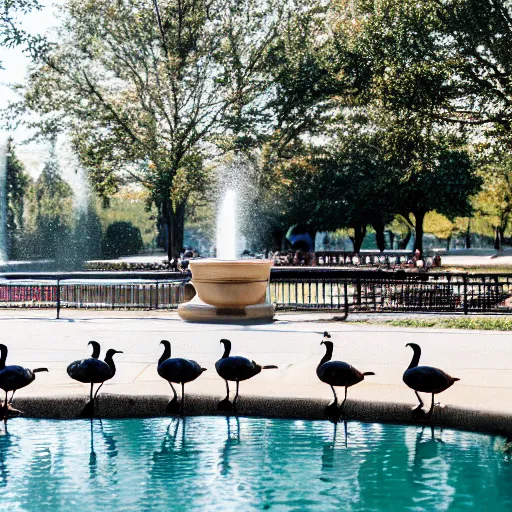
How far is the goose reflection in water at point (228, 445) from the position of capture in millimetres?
8235

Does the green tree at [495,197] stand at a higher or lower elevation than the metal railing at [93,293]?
higher

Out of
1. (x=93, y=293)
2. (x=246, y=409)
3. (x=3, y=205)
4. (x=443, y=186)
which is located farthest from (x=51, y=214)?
(x=246, y=409)

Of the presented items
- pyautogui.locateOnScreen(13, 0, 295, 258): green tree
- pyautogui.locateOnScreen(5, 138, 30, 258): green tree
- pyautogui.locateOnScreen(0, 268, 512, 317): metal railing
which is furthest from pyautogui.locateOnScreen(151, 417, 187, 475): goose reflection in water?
pyautogui.locateOnScreen(5, 138, 30, 258): green tree

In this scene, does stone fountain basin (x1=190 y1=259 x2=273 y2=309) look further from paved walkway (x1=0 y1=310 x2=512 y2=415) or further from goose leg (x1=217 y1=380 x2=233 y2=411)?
goose leg (x1=217 y1=380 x2=233 y2=411)

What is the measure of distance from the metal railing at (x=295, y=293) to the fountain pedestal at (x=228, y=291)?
7.44 feet

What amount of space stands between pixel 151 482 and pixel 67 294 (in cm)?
1907

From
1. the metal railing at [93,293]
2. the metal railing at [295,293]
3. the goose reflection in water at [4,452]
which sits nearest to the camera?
the goose reflection in water at [4,452]

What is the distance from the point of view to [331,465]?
828 cm

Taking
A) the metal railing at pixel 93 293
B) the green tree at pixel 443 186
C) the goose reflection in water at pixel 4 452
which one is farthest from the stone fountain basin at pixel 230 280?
the green tree at pixel 443 186

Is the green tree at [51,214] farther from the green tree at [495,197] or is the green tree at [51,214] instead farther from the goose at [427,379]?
the goose at [427,379]

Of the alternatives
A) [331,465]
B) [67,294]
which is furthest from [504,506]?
[67,294]

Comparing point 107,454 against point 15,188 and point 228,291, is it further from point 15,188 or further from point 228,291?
point 15,188

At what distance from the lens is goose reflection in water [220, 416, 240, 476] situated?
824cm

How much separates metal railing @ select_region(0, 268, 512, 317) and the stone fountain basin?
7.78 feet
